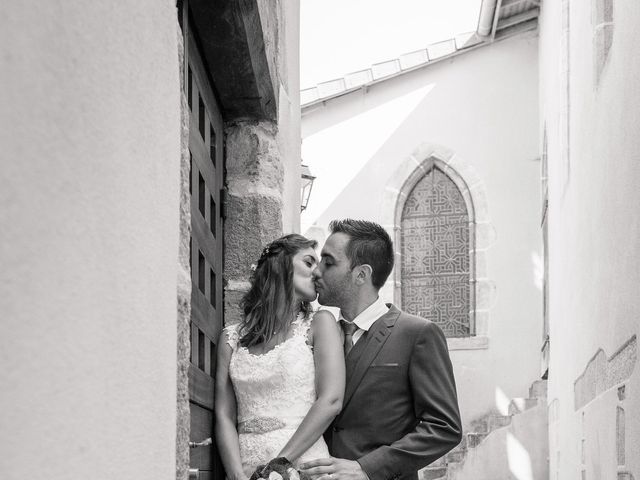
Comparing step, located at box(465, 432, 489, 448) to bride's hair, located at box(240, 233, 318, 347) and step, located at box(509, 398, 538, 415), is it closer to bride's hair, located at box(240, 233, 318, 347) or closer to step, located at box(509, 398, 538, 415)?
step, located at box(509, 398, 538, 415)

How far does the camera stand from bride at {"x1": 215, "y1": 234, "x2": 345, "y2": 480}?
9.20 ft

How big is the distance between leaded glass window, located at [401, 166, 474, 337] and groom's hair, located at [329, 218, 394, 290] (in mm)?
10692

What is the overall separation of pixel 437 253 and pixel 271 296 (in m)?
11.2

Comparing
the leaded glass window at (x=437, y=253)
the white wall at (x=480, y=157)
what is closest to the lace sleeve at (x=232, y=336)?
the white wall at (x=480, y=157)

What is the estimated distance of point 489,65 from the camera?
1402cm

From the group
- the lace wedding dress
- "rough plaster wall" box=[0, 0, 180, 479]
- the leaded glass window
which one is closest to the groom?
the lace wedding dress

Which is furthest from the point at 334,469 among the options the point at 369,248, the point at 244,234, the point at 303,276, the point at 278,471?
the point at 244,234

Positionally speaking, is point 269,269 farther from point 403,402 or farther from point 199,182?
point 403,402

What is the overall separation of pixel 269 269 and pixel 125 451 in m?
1.56

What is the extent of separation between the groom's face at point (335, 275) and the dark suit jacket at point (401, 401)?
0.17m

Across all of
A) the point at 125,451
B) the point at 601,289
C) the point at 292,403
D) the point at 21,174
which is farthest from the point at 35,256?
the point at 601,289

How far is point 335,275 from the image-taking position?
3.06m

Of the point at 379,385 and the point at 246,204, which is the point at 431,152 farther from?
the point at 379,385

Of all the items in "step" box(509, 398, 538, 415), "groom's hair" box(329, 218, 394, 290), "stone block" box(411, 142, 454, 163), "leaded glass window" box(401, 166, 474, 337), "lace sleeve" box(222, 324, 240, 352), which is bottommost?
"step" box(509, 398, 538, 415)
